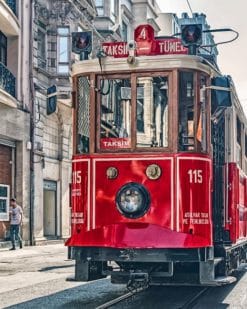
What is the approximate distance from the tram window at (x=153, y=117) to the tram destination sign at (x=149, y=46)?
420 mm

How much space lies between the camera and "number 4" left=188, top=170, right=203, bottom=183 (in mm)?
9594

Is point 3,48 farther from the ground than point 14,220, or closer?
farther from the ground

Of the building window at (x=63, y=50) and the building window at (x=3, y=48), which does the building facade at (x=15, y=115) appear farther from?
the building window at (x=63, y=50)

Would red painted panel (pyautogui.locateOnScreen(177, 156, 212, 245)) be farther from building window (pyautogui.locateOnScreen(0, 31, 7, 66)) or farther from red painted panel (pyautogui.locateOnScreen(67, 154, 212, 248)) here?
building window (pyautogui.locateOnScreen(0, 31, 7, 66))

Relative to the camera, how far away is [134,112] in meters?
9.77

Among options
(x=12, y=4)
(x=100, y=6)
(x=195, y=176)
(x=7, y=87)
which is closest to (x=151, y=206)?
(x=195, y=176)

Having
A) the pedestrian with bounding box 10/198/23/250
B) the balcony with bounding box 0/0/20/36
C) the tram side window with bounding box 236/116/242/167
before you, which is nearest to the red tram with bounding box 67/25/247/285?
the tram side window with bounding box 236/116/242/167

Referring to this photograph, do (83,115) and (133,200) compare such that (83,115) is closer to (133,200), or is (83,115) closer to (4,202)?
(133,200)

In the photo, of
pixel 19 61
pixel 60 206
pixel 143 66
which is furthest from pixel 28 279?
pixel 60 206

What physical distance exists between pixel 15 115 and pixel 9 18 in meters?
3.36

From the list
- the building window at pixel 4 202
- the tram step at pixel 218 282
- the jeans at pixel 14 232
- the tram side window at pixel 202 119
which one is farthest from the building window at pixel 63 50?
the tram step at pixel 218 282

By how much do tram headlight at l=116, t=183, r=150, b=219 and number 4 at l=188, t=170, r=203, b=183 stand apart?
0.61 meters

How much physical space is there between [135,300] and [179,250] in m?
1.71

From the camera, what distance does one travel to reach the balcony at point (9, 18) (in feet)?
77.5
